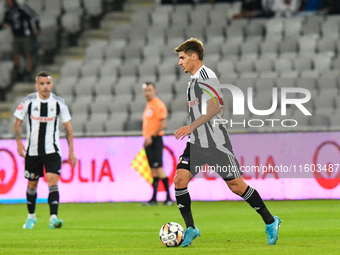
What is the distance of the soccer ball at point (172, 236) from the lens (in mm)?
5867

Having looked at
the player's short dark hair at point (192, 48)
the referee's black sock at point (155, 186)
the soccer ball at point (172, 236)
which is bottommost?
the referee's black sock at point (155, 186)

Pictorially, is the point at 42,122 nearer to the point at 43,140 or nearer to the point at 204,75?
A: the point at 43,140

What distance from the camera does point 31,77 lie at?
17016mm

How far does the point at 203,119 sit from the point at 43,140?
10.2 feet

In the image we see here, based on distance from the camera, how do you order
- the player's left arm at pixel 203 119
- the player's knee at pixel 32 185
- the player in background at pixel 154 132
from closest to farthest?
the player's left arm at pixel 203 119, the player's knee at pixel 32 185, the player in background at pixel 154 132

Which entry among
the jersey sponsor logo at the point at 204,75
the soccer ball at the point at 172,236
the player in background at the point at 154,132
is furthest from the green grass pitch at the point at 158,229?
the jersey sponsor logo at the point at 204,75

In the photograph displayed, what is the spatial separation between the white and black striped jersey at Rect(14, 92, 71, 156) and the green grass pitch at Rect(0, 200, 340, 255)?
1010mm

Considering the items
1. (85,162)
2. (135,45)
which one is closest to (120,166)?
(85,162)

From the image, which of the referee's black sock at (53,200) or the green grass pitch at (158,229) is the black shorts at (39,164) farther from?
the green grass pitch at (158,229)

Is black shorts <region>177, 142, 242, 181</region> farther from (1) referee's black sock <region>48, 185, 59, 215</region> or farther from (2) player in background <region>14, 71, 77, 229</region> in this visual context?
(1) referee's black sock <region>48, 185, 59, 215</region>

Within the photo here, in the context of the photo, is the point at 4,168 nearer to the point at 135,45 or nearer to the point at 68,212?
the point at 68,212

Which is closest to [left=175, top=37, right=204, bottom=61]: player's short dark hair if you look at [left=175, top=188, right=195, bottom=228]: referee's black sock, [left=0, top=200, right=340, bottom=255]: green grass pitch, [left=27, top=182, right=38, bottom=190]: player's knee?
[left=175, top=188, right=195, bottom=228]: referee's black sock

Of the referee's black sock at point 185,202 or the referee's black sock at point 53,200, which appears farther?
the referee's black sock at point 53,200

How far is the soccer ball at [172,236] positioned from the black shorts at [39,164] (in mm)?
2640
